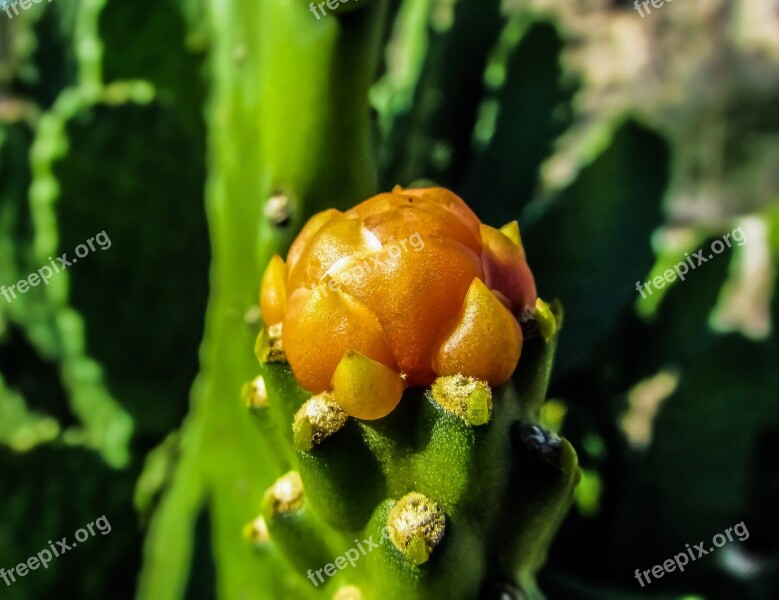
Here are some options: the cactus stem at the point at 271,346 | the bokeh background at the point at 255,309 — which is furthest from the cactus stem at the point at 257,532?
the cactus stem at the point at 271,346

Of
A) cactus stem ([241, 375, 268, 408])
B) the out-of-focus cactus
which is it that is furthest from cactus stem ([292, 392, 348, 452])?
cactus stem ([241, 375, 268, 408])

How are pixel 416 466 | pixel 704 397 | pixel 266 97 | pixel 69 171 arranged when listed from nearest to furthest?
pixel 416 466 → pixel 266 97 → pixel 69 171 → pixel 704 397

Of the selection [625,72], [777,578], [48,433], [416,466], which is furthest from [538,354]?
[625,72]

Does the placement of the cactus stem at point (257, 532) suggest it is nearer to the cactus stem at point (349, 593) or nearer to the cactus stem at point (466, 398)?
the cactus stem at point (349, 593)

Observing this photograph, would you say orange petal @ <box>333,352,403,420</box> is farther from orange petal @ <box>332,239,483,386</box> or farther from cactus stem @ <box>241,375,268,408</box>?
cactus stem @ <box>241,375,268,408</box>

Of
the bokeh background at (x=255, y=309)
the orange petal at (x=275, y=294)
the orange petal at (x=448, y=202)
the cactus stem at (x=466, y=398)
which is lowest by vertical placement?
the bokeh background at (x=255, y=309)

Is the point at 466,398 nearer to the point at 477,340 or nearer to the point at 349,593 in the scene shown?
the point at 477,340

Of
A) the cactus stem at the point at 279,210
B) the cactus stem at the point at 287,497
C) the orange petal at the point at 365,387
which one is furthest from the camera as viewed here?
the cactus stem at the point at 279,210

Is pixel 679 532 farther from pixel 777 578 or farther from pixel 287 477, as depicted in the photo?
pixel 287 477
